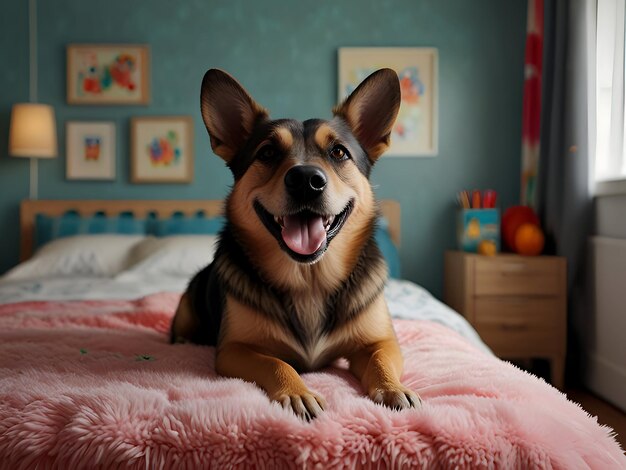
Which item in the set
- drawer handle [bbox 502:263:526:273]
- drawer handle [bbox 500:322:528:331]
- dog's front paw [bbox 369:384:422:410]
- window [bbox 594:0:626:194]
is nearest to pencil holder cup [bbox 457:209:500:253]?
drawer handle [bbox 502:263:526:273]

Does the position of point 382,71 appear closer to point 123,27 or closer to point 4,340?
point 4,340

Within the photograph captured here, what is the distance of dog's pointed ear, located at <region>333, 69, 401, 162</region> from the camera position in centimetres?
142

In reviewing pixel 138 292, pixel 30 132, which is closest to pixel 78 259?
pixel 138 292

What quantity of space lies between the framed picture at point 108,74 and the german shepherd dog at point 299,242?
109 inches

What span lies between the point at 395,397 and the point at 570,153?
2547mm

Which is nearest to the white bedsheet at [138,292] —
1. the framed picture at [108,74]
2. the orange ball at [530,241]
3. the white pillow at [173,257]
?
the white pillow at [173,257]

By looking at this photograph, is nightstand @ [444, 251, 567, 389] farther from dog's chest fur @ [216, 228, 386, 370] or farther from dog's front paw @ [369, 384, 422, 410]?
dog's front paw @ [369, 384, 422, 410]

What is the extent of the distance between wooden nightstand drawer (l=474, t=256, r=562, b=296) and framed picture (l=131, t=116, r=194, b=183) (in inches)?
85.0

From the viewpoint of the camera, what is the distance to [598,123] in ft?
10.1

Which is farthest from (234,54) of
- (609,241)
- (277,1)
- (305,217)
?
(305,217)

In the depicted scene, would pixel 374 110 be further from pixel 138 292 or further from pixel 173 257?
pixel 173 257

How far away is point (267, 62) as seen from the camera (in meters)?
3.94

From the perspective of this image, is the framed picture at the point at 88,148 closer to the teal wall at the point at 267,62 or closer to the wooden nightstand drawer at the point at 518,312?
the teal wall at the point at 267,62

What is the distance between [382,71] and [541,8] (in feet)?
9.34
